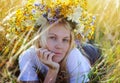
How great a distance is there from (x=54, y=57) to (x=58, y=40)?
130mm

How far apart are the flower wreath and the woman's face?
0.07m

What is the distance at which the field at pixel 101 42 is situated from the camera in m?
2.27

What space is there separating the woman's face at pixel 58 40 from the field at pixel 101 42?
0.18 meters

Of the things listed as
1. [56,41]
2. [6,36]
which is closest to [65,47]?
[56,41]

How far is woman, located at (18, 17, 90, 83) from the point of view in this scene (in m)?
2.50

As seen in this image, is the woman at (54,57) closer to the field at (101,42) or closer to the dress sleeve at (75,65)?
the dress sleeve at (75,65)

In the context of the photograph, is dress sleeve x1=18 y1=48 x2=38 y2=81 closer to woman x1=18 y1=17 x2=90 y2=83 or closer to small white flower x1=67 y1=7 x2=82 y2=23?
woman x1=18 y1=17 x2=90 y2=83

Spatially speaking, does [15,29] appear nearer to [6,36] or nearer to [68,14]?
[6,36]

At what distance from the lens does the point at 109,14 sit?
308 centimetres

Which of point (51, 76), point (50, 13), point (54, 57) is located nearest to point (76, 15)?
point (50, 13)

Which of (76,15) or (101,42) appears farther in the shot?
(101,42)

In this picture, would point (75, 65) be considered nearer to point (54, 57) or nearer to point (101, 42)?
point (54, 57)

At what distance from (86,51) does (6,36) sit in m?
0.84

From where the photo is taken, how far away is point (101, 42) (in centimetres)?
284
